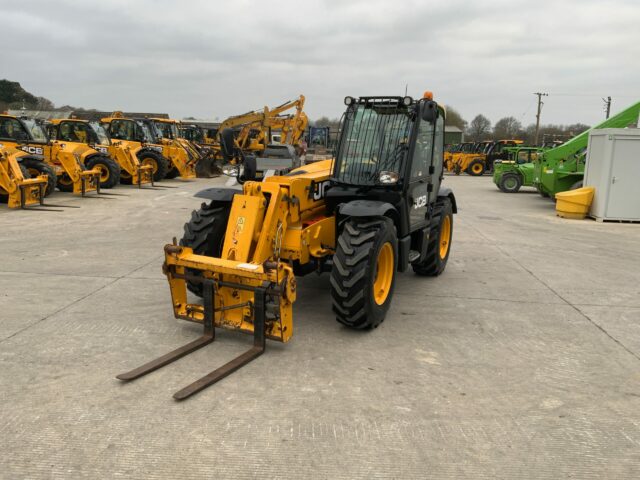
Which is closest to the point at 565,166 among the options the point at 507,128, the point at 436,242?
the point at 436,242

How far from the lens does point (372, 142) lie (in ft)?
19.0

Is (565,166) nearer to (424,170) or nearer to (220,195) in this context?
(424,170)

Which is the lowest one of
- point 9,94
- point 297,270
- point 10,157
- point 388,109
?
point 297,270

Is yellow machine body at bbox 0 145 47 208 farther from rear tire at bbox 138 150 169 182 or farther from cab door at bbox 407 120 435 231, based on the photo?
cab door at bbox 407 120 435 231

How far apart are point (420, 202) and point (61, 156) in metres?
12.0

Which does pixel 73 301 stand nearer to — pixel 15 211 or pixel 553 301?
pixel 553 301

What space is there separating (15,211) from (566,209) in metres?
13.5

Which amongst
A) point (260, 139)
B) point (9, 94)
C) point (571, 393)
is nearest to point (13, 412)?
point (571, 393)

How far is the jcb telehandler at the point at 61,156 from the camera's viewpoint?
44.3 feet

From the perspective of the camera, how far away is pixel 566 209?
13664 millimetres

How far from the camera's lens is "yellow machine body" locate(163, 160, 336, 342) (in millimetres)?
4277

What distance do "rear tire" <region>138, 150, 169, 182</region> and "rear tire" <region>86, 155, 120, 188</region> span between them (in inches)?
115

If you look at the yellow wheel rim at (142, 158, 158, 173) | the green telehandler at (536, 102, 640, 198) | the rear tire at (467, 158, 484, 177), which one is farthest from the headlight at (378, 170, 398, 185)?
the rear tire at (467, 158, 484, 177)

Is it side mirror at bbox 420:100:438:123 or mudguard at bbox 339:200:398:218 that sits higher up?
side mirror at bbox 420:100:438:123
